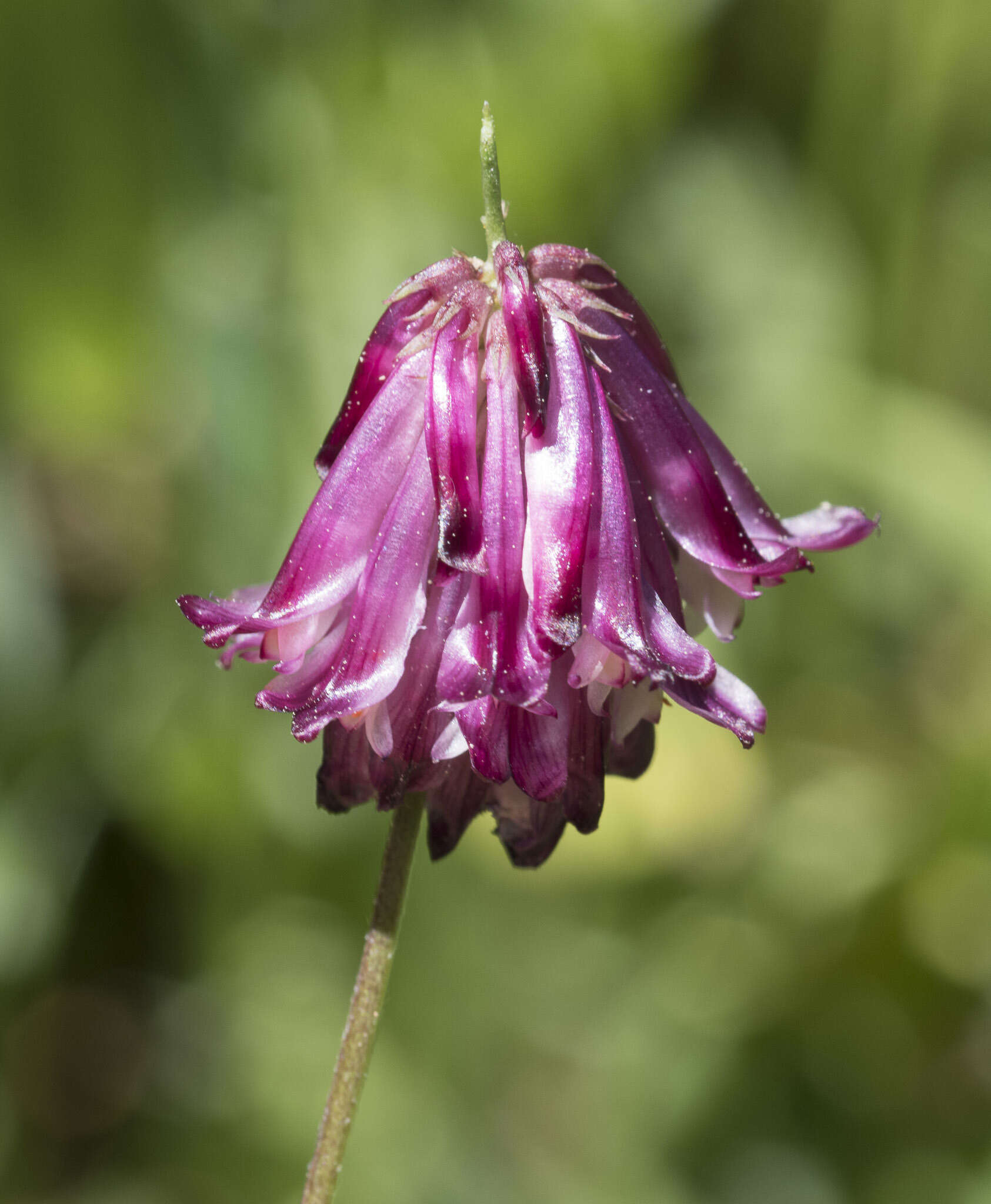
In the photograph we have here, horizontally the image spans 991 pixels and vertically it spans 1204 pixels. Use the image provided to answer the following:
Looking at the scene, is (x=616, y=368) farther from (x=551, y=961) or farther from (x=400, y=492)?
(x=551, y=961)

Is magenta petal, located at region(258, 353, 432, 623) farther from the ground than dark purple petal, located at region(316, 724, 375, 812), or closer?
farther from the ground

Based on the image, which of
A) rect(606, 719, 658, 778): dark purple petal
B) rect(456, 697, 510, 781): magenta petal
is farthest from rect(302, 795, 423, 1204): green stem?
rect(606, 719, 658, 778): dark purple petal

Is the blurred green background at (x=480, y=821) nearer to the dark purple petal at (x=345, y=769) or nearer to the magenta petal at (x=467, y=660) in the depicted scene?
the dark purple petal at (x=345, y=769)

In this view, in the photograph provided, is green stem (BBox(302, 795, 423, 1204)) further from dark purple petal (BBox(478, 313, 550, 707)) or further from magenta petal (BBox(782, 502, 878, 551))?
magenta petal (BBox(782, 502, 878, 551))

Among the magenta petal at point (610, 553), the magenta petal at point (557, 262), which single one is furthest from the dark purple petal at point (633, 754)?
the magenta petal at point (557, 262)

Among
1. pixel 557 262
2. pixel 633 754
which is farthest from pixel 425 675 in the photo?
pixel 557 262

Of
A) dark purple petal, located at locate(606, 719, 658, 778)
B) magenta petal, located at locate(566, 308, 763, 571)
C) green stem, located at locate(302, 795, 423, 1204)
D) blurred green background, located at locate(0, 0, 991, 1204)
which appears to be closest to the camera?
green stem, located at locate(302, 795, 423, 1204)

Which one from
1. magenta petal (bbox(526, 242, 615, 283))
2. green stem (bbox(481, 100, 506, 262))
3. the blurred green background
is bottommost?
the blurred green background

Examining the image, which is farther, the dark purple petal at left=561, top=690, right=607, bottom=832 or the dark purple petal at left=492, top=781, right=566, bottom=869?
the dark purple petal at left=492, top=781, right=566, bottom=869
